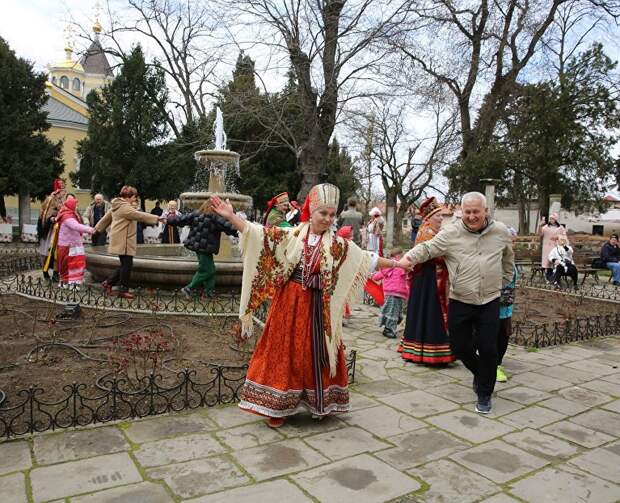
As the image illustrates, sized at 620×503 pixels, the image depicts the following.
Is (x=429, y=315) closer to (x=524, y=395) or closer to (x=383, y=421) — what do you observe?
(x=524, y=395)

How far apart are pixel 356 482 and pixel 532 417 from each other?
78.0 inches

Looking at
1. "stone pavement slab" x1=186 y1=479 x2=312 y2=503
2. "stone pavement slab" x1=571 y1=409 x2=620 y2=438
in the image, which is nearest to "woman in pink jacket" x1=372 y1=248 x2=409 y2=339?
"stone pavement slab" x1=571 y1=409 x2=620 y2=438

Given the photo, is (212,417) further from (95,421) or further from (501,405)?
(501,405)

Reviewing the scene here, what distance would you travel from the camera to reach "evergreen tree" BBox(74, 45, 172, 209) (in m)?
27.4

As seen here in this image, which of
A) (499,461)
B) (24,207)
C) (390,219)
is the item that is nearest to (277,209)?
(499,461)

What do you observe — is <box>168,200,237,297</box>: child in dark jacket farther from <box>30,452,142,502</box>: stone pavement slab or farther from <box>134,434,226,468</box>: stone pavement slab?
<box>30,452,142,502</box>: stone pavement slab

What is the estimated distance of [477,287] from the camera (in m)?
4.38

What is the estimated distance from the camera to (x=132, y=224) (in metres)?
8.48

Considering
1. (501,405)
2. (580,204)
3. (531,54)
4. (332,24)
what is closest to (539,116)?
(531,54)

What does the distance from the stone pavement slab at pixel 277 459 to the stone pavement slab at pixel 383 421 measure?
2.00 ft

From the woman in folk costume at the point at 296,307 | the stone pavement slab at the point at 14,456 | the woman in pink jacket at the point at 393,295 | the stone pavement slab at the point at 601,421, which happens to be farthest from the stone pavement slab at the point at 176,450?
the woman in pink jacket at the point at 393,295

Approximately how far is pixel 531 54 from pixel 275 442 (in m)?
24.0

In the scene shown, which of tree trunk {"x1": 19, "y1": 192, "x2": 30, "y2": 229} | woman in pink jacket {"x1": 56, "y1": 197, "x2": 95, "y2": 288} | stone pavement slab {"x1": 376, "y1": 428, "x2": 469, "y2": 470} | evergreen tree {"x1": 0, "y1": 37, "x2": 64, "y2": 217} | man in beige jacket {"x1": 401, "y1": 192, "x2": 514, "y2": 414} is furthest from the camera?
tree trunk {"x1": 19, "y1": 192, "x2": 30, "y2": 229}

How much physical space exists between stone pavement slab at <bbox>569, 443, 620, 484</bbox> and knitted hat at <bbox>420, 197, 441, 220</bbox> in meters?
3.04
